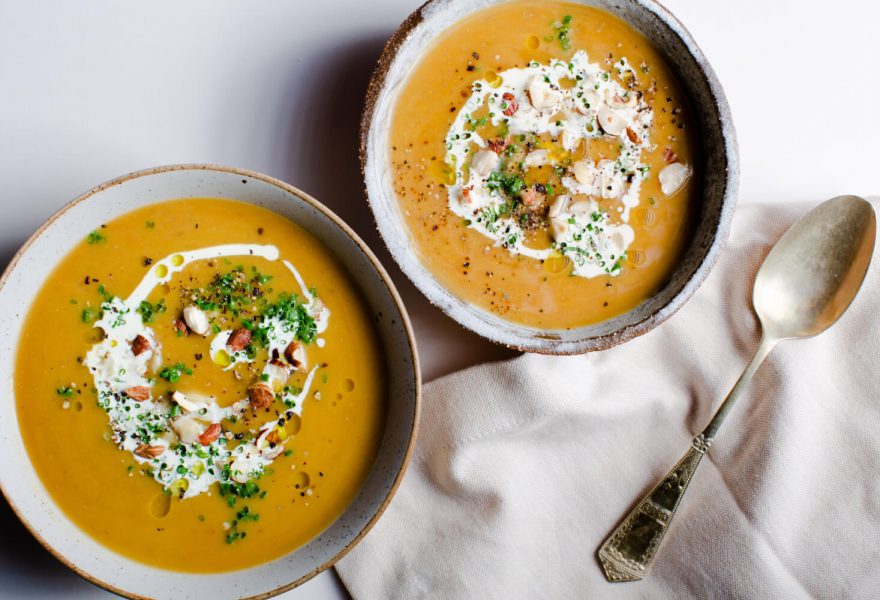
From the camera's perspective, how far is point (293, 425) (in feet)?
6.61

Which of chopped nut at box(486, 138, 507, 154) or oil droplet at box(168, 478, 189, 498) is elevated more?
chopped nut at box(486, 138, 507, 154)

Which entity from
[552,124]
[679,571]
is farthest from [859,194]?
[679,571]

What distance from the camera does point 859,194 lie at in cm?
245

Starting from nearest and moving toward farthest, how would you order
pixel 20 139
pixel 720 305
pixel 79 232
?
pixel 79 232
pixel 20 139
pixel 720 305

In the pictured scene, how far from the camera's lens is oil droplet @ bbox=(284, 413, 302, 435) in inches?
79.1

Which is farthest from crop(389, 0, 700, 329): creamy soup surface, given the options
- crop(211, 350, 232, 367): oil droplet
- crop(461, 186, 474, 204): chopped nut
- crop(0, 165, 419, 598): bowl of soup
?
crop(211, 350, 232, 367): oil droplet

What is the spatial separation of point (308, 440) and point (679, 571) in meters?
1.11

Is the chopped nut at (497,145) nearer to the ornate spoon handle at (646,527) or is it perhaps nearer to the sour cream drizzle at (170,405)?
the sour cream drizzle at (170,405)

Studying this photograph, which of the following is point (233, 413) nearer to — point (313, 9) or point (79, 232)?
point (79, 232)

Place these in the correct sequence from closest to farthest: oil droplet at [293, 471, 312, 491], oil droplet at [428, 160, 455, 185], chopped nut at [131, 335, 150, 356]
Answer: chopped nut at [131, 335, 150, 356] < oil droplet at [293, 471, 312, 491] < oil droplet at [428, 160, 455, 185]

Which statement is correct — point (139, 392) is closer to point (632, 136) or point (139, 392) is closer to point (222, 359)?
point (222, 359)

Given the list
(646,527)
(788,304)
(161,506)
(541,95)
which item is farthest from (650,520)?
(161,506)

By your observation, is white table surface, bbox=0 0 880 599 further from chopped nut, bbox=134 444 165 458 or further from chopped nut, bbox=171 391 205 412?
chopped nut, bbox=171 391 205 412

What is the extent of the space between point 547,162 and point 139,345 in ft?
3.73
